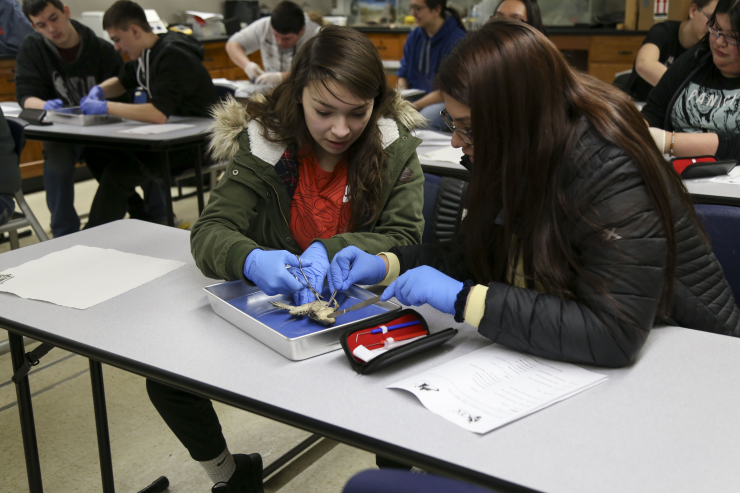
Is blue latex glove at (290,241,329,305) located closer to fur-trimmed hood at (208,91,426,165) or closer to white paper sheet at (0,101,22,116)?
fur-trimmed hood at (208,91,426,165)

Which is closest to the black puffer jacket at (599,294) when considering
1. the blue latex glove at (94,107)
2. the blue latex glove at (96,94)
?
the blue latex glove at (94,107)

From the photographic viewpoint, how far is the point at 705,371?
2.90 feet

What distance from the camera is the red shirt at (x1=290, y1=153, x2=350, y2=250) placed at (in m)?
1.52

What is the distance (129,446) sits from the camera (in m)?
1.78

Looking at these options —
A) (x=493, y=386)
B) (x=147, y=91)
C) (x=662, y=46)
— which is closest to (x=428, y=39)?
(x=662, y=46)

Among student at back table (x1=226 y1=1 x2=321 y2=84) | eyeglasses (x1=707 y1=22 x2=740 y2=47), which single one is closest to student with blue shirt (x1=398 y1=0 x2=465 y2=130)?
student at back table (x1=226 y1=1 x2=321 y2=84)

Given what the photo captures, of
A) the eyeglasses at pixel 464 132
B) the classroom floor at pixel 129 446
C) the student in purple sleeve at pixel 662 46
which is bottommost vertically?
the classroom floor at pixel 129 446

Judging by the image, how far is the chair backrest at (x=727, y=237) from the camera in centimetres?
141

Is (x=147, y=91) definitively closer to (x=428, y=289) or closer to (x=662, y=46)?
(x=662, y=46)

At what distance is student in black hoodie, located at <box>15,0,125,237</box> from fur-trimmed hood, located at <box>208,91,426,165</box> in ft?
6.76

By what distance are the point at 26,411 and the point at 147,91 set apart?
7.48 feet

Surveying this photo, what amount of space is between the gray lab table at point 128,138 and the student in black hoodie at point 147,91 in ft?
0.33

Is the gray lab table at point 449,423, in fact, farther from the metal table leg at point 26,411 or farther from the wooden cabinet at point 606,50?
the wooden cabinet at point 606,50

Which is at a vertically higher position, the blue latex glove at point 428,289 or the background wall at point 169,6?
the background wall at point 169,6
